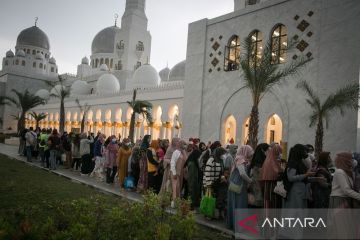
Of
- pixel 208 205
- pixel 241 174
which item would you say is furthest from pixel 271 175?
pixel 208 205

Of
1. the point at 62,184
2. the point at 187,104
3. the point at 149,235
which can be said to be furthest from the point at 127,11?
the point at 149,235

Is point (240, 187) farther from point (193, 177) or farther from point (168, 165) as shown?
point (168, 165)

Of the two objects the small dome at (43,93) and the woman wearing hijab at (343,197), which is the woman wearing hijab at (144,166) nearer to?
the woman wearing hijab at (343,197)

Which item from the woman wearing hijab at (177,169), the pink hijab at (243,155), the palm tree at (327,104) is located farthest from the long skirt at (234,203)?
the palm tree at (327,104)

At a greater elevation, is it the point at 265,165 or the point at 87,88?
the point at 87,88

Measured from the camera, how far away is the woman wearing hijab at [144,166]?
9.48m

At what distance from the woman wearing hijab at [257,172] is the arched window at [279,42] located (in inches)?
409

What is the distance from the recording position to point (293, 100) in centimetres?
1474

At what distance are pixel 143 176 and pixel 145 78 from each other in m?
25.7

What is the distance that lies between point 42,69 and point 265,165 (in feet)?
210

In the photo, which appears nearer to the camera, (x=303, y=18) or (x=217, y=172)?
(x=217, y=172)

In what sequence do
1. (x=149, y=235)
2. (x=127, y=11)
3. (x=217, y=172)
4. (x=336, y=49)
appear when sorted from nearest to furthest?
1. (x=149, y=235)
2. (x=217, y=172)
3. (x=336, y=49)
4. (x=127, y=11)

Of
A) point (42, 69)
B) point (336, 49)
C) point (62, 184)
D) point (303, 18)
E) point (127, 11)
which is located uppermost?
point (127, 11)

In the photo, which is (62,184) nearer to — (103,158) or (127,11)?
(103,158)
